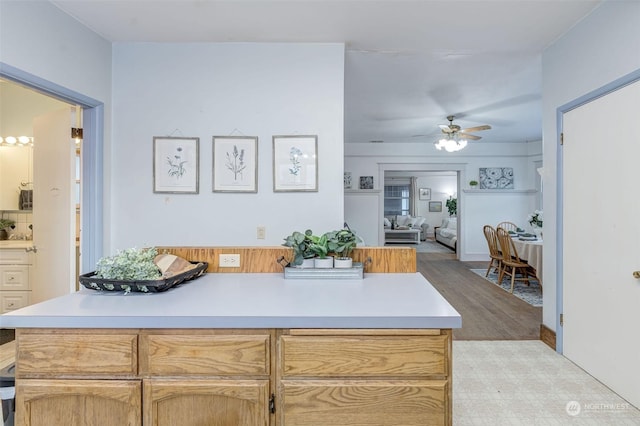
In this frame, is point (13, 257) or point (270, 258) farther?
point (13, 257)

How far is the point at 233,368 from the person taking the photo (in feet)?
3.41

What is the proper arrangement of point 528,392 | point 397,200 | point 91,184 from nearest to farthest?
point 528,392 → point 91,184 → point 397,200

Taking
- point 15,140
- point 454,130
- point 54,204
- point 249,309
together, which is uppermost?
point 454,130

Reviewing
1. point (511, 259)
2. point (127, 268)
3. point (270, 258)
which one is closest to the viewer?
point (127, 268)

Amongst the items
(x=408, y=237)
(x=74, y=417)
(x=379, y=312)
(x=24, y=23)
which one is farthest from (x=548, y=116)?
(x=408, y=237)

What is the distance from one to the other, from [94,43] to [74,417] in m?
2.49

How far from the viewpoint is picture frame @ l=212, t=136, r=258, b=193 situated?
2.55 meters

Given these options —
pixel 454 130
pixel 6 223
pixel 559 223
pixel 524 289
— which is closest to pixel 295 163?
pixel 559 223

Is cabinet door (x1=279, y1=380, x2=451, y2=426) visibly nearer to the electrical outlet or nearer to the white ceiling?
the electrical outlet

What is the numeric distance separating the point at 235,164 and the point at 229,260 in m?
1.04

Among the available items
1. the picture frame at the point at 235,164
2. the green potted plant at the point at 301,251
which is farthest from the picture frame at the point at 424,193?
the green potted plant at the point at 301,251

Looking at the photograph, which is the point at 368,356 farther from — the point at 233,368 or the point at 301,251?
the point at 301,251

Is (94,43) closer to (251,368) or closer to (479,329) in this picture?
(251,368)

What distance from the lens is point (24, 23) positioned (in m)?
1.85
